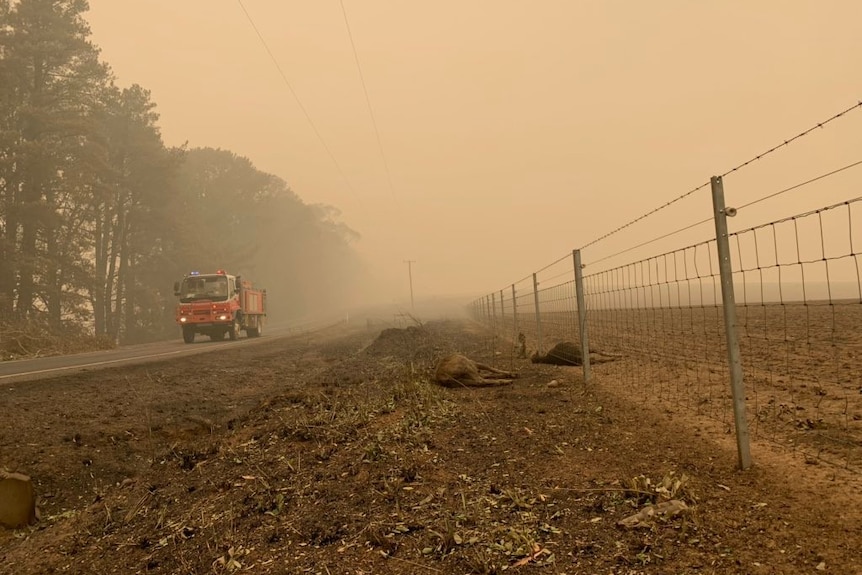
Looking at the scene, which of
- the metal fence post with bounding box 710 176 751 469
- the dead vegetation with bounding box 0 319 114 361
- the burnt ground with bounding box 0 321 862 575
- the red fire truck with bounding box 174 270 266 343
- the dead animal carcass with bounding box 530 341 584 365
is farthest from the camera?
the red fire truck with bounding box 174 270 266 343

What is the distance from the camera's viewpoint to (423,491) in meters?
3.85

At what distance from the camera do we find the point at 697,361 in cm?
843

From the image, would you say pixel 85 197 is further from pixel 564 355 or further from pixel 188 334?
pixel 564 355

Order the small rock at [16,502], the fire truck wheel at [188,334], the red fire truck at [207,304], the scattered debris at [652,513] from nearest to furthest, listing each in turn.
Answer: the scattered debris at [652,513], the small rock at [16,502], the red fire truck at [207,304], the fire truck wheel at [188,334]

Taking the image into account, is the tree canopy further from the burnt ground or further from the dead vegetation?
the burnt ground

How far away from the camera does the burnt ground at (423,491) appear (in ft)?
9.51

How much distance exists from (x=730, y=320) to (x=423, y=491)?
252 cm

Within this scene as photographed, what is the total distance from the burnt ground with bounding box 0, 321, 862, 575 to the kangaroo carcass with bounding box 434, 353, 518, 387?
0.30 m

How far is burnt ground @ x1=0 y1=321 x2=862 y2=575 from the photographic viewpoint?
9.51 ft

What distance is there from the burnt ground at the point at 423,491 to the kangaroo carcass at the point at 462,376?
297 mm

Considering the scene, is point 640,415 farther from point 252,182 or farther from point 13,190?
point 252,182

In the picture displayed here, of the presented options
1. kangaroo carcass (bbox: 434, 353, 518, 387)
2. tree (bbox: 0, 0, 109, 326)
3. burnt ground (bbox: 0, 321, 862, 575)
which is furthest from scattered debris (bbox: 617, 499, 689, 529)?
tree (bbox: 0, 0, 109, 326)

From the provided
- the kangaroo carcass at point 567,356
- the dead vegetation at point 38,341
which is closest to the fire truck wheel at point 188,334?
the dead vegetation at point 38,341

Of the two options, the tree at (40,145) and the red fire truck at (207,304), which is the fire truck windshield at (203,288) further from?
the tree at (40,145)
